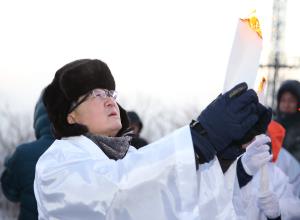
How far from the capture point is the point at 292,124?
6059 millimetres

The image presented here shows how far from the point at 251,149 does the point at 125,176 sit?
1175mm

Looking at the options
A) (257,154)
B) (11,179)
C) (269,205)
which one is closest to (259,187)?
(269,205)

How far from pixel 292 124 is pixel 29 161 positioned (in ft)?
8.99

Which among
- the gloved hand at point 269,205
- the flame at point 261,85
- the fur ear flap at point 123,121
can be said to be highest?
the flame at point 261,85

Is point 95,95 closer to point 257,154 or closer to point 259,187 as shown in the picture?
point 257,154

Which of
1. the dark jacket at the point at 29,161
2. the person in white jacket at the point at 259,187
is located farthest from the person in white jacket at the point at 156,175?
the dark jacket at the point at 29,161

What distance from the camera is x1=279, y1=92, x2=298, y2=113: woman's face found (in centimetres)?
604

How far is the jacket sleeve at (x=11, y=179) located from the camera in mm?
4375

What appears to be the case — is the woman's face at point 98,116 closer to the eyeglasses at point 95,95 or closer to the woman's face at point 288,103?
the eyeglasses at point 95,95

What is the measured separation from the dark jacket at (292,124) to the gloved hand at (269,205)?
58.9 inches

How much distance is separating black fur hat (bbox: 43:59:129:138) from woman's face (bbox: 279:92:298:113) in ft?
11.9

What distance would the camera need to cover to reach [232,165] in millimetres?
2443

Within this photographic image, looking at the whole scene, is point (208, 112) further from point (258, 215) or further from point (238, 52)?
point (258, 215)

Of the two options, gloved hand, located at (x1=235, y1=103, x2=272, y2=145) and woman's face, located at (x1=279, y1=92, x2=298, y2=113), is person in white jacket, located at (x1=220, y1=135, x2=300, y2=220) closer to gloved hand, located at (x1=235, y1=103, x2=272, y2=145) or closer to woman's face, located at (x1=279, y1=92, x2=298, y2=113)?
gloved hand, located at (x1=235, y1=103, x2=272, y2=145)
